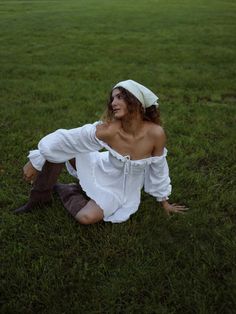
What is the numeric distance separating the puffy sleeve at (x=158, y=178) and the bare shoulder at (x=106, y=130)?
0.47 meters

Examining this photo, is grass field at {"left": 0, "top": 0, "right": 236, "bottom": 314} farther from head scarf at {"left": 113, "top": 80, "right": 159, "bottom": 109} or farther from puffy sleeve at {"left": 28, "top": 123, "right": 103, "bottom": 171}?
head scarf at {"left": 113, "top": 80, "right": 159, "bottom": 109}

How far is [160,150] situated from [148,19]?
13.4 m

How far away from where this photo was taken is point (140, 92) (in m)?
3.30

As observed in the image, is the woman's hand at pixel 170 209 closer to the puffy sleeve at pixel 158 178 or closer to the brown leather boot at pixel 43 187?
the puffy sleeve at pixel 158 178

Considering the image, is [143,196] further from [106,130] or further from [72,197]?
[106,130]

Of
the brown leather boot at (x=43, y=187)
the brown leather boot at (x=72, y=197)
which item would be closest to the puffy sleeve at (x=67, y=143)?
the brown leather boot at (x=43, y=187)

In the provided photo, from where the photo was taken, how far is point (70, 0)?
23.5 meters

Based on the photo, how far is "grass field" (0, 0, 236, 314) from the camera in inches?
118

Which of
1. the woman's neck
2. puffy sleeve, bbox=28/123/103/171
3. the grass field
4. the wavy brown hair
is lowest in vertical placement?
the grass field

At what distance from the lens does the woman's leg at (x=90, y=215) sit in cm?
357

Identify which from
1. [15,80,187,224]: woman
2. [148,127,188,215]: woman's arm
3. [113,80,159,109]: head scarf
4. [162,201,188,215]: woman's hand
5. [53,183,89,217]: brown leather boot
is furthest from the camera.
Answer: [162,201,188,215]: woman's hand

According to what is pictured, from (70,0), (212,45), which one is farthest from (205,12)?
(70,0)

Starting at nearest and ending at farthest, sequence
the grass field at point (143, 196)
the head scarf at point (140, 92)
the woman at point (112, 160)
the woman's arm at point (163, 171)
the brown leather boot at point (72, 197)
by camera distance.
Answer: the grass field at point (143, 196)
the head scarf at point (140, 92)
the woman at point (112, 160)
the woman's arm at point (163, 171)
the brown leather boot at point (72, 197)

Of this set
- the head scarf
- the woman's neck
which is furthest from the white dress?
the head scarf
